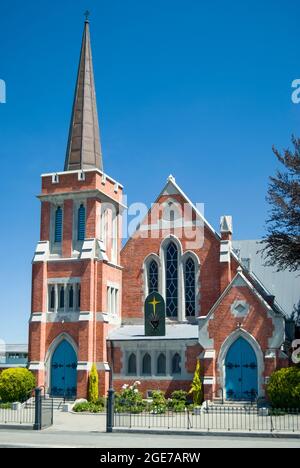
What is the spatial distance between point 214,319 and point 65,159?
1464 cm

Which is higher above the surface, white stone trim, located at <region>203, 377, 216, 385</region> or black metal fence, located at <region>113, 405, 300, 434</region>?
white stone trim, located at <region>203, 377, 216, 385</region>

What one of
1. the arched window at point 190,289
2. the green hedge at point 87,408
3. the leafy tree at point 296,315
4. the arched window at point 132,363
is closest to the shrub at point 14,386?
the green hedge at point 87,408

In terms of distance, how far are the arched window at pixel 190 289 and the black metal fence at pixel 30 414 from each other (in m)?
9.70

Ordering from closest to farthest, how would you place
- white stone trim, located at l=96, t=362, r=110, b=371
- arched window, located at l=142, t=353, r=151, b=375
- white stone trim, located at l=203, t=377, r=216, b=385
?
white stone trim, located at l=203, t=377, r=216, b=385
white stone trim, located at l=96, t=362, r=110, b=371
arched window, located at l=142, t=353, r=151, b=375

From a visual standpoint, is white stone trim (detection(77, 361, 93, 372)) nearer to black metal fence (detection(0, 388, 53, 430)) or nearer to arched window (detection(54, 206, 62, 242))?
black metal fence (detection(0, 388, 53, 430))

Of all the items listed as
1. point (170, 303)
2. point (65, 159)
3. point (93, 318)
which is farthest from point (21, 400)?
point (65, 159)

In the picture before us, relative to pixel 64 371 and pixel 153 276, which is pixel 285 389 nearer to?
pixel 153 276

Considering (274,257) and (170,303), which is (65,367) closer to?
(170,303)

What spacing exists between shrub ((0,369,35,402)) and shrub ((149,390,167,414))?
6969 millimetres

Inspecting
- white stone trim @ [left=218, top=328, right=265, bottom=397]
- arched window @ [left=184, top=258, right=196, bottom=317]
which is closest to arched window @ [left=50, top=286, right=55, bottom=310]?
arched window @ [left=184, top=258, right=196, bottom=317]

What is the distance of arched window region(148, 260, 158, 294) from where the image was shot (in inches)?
1592

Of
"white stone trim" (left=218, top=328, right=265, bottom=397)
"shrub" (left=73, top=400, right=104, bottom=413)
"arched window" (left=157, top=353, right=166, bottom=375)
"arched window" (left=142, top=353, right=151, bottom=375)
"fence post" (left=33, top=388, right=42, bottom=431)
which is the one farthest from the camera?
"arched window" (left=142, top=353, right=151, bottom=375)

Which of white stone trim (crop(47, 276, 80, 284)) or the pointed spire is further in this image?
the pointed spire
